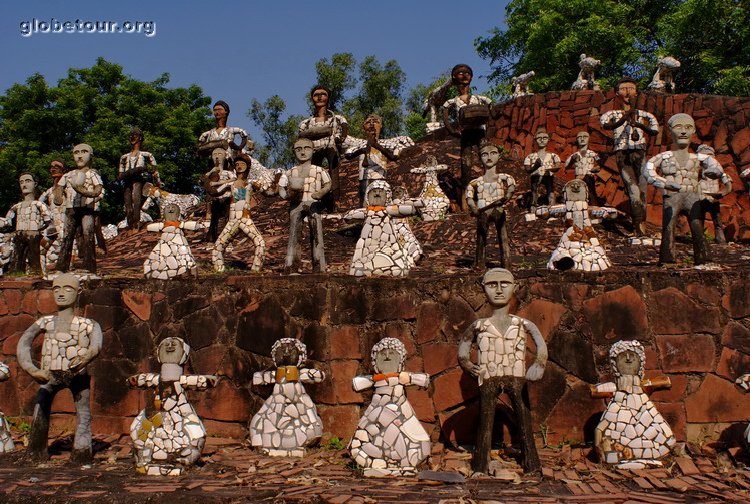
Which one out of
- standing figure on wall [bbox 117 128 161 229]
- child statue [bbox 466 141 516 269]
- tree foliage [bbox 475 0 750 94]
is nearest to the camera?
child statue [bbox 466 141 516 269]

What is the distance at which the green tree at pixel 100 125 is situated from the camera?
72.1ft

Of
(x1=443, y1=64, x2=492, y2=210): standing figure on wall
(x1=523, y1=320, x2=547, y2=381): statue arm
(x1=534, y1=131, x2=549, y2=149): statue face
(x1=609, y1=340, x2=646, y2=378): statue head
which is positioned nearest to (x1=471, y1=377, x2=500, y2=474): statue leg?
(x1=523, y1=320, x2=547, y2=381): statue arm

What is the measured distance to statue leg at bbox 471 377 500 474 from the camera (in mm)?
6238

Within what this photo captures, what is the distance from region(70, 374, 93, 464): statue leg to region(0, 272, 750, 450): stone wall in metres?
1.03

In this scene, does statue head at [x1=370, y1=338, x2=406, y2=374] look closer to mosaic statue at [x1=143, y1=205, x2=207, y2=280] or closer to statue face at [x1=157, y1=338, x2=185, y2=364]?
statue face at [x1=157, y1=338, x2=185, y2=364]

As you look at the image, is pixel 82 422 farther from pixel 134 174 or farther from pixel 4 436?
pixel 134 174

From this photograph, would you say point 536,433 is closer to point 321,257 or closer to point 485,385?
point 485,385

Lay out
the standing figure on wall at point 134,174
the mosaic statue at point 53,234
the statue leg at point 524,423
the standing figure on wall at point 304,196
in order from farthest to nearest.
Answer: the standing figure on wall at point 134,174, the mosaic statue at point 53,234, the standing figure on wall at point 304,196, the statue leg at point 524,423

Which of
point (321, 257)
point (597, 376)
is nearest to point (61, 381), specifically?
point (321, 257)

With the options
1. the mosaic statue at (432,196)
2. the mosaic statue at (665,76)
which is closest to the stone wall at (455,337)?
the mosaic statue at (432,196)

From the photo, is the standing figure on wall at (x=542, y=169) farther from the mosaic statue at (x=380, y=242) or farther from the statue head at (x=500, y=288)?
the statue head at (x=500, y=288)

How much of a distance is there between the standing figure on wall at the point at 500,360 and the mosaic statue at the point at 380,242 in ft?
4.89

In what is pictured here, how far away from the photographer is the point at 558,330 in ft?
23.8

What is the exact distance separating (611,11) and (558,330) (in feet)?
55.7
